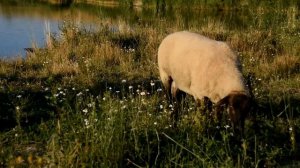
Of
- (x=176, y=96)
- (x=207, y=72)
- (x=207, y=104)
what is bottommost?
(x=176, y=96)

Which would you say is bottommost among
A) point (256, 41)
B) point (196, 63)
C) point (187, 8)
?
point (187, 8)

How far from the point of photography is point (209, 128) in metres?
6.48

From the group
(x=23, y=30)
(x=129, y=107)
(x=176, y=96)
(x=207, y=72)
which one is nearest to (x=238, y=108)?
(x=207, y=72)

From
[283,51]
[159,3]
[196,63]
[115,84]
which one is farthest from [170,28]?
[159,3]

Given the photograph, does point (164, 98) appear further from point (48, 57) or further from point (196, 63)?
point (48, 57)

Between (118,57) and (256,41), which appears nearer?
(118,57)

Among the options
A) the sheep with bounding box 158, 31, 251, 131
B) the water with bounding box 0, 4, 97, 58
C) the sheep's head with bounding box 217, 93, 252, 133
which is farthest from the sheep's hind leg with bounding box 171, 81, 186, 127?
the water with bounding box 0, 4, 97, 58

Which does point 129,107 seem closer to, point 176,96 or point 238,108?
point 176,96

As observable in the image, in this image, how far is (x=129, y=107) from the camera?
7.06m

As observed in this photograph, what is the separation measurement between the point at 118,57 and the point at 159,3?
3169cm

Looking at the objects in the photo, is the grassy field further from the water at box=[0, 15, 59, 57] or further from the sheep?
the water at box=[0, 15, 59, 57]

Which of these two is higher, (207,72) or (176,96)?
(207,72)

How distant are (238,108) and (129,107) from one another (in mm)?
1660

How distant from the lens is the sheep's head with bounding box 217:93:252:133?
19.9 feet
